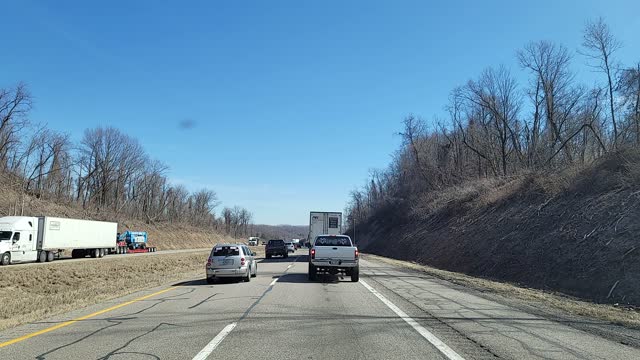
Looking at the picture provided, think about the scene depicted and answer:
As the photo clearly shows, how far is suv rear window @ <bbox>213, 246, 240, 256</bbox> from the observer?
67.5ft

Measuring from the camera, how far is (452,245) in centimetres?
3619

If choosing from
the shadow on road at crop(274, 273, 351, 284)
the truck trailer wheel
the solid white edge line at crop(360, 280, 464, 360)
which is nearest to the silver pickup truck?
the shadow on road at crop(274, 273, 351, 284)

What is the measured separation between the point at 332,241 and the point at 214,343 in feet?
46.1

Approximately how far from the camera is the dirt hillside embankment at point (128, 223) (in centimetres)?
5781

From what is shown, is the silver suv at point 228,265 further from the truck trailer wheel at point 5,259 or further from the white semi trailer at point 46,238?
the white semi trailer at point 46,238

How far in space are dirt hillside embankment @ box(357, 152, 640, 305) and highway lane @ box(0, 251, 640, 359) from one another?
19.4ft

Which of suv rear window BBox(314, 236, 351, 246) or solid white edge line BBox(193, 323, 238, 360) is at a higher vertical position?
suv rear window BBox(314, 236, 351, 246)

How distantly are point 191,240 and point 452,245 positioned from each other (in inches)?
3384

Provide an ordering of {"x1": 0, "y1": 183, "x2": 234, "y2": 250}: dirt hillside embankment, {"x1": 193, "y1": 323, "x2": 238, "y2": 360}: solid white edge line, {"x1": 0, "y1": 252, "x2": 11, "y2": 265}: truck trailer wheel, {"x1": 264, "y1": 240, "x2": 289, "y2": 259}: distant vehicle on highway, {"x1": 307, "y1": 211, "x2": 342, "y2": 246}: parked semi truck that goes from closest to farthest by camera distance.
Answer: {"x1": 193, "y1": 323, "x2": 238, "y2": 360}: solid white edge line, {"x1": 0, "y1": 252, "x2": 11, "y2": 265}: truck trailer wheel, {"x1": 307, "y1": 211, "x2": 342, "y2": 246}: parked semi truck, {"x1": 264, "y1": 240, "x2": 289, "y2": 259}: distant vehicle on highway, {"x1": 0, "y1": 183, "x2": 234, "y2": 250}: dirt hillside embankment

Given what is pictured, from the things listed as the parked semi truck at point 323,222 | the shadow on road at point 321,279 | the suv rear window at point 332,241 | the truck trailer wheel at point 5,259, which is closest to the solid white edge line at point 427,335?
the shadow on road at point 321,279

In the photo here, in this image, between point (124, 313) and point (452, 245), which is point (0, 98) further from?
point (124, 313)

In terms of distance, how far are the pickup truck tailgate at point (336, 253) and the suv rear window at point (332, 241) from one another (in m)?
1.32

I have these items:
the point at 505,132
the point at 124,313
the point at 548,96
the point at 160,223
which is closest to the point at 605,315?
the point at 124,313

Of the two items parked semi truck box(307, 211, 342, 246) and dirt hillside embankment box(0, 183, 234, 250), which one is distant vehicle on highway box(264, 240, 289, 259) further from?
dirt hillside embankment box(0, 183, 234, 250)
